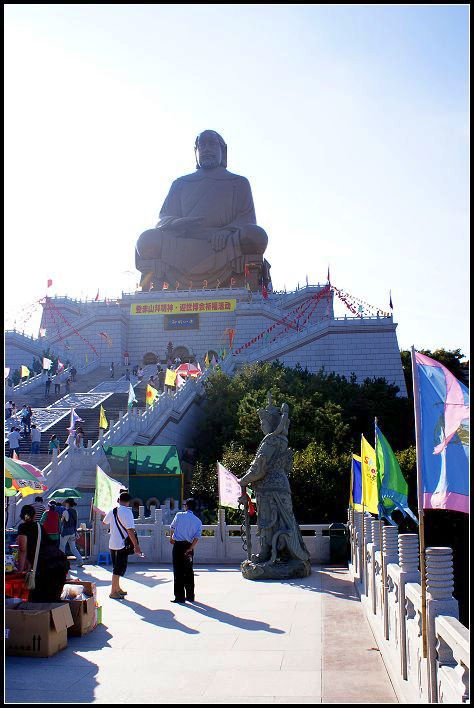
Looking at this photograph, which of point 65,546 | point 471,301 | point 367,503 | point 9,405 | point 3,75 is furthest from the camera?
point 9,405

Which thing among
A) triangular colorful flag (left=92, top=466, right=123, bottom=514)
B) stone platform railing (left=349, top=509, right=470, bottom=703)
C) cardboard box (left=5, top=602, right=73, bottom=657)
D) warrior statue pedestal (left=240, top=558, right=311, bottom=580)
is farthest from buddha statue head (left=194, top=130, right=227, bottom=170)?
cardboard box (left=5, top=602, right=73, bottom=657)

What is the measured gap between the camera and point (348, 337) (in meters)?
33.5

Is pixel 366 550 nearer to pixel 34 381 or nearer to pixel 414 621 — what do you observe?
pixel 414 621

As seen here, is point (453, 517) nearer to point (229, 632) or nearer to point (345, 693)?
point (229, 632)

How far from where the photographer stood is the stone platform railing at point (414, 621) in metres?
4.04

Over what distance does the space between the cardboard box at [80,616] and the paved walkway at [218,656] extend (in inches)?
4.2

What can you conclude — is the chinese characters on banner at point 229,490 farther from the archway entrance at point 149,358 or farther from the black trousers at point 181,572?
the archway entrance at point 149,358

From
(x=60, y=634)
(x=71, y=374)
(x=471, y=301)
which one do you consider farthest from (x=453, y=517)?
(x=71, y=374)

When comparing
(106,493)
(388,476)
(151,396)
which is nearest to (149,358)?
(151,396)

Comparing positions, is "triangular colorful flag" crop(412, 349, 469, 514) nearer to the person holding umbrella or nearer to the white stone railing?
the person holding umbrella

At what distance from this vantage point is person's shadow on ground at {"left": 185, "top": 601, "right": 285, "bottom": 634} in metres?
7.83

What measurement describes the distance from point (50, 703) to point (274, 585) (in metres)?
5.66

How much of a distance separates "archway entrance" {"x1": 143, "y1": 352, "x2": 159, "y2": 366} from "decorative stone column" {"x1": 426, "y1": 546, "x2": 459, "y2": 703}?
110 ft

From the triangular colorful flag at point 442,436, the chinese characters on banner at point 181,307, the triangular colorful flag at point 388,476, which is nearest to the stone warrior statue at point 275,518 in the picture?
the triangular colorful flag at point 388,476
